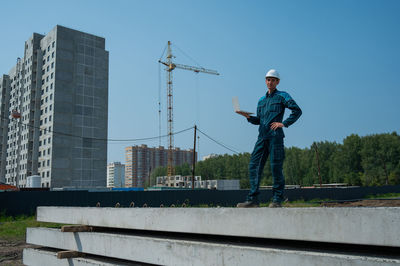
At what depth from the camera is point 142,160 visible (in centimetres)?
13662

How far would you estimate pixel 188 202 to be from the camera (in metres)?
22.6

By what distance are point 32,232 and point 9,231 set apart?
23.2 feet

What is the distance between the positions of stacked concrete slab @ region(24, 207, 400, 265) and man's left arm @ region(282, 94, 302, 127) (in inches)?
57.6

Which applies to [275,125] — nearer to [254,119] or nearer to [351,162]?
[254,119]

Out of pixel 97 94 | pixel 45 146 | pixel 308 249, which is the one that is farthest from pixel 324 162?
pixel 308 249

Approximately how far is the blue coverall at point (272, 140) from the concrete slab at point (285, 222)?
0.85 m

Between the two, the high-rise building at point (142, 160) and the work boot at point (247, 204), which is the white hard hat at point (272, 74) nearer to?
the work boot at point (247, 204)

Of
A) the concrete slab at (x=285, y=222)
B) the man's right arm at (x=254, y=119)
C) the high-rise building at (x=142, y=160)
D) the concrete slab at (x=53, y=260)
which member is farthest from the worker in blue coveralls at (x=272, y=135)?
the high-rise building at (x=142, y=160)

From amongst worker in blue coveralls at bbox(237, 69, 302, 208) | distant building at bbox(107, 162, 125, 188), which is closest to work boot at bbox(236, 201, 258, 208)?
worker in blue coveralls at bbox(237, 69, 302, 208)

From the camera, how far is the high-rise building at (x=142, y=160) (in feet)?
444

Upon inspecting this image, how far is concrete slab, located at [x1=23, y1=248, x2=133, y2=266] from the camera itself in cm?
519

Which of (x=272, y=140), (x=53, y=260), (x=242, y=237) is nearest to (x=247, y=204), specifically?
(x=242, y=237)

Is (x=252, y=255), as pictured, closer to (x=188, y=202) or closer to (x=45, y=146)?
(x=188, y=202)

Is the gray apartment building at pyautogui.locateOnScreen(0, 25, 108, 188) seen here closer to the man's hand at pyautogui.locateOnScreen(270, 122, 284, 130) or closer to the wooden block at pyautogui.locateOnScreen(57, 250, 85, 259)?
the wooden block at pyautogui.locateOnScreen(57, 250, 85, 259)
